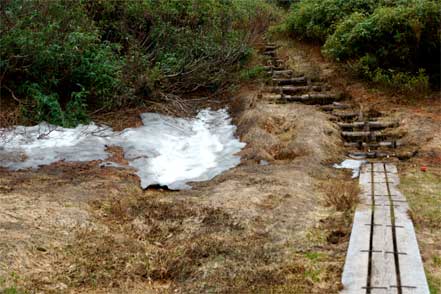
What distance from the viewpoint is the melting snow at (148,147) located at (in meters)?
7.78

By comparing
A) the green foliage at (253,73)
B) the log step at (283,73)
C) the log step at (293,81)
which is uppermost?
the green foliage at (253,73)

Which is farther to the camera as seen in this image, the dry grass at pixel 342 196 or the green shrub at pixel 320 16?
the green shrub at pixel 320 16

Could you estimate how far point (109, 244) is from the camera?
193 inches

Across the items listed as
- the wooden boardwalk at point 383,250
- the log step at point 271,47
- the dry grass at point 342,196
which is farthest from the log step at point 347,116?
the log step at point 271,47

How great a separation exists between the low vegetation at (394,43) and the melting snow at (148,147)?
A: 11.6ft

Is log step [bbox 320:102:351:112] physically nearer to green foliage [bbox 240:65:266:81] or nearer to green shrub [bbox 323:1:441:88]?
green shrub [bbox 323:1:441:88]

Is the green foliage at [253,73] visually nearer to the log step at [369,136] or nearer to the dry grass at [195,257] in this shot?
the log step at [369,136]

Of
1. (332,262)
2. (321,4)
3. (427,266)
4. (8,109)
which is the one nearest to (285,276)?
(332,262)

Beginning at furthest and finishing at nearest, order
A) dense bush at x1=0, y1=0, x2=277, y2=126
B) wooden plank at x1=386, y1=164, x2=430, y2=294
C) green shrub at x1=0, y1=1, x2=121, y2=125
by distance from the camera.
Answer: dense bush at x1=0, y1=0, x2=277, y2=126 < green shrub at x1=0, y1=1, x2=121, y2=125 < wooden plank at x1=386, y1=164, x2=430, y2=294

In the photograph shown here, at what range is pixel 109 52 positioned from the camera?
10.9 m

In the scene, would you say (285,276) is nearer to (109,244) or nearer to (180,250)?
(180,250)

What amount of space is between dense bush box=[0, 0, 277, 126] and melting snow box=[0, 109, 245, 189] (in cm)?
67

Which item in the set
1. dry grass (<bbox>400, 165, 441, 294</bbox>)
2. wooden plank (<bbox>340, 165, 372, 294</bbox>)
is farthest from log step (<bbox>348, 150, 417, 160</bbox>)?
wooden plank (<bbox>340, 165, 372, 294</bbox>)

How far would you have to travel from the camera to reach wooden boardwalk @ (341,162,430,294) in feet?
13.0
